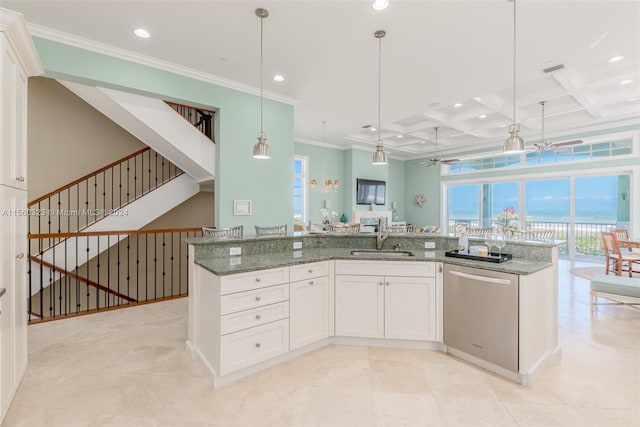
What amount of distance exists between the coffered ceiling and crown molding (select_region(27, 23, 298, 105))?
0.06 ft

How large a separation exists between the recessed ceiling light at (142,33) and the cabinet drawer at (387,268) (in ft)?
10.3

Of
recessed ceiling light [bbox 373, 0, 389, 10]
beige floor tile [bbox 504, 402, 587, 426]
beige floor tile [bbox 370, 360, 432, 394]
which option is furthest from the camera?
recessed ceiling light [bbox 373, 0, 389, 10]

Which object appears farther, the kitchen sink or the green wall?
the green wall

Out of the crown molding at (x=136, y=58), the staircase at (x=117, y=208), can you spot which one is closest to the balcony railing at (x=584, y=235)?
the crown molding at (x=136, y=58)

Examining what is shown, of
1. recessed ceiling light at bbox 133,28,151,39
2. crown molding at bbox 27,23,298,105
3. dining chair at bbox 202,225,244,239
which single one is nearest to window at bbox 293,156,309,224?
crown molding at bbox 27,23,298,105

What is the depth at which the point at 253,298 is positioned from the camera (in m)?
2.49

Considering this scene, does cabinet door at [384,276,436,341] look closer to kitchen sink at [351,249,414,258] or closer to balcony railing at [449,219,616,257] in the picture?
kitchen sink at [351,249,414,258]

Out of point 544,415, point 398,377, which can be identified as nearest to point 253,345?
point 398,377

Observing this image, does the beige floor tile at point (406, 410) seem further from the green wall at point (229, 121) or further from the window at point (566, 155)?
the window at point (566, 155)

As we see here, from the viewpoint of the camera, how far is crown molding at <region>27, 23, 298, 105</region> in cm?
313

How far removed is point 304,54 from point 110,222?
14.7ft

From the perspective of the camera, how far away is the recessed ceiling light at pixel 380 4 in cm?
265

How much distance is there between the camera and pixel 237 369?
2.40 metres

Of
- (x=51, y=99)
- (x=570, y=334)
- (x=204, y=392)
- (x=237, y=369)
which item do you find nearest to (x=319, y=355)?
(x=237, y=369)
